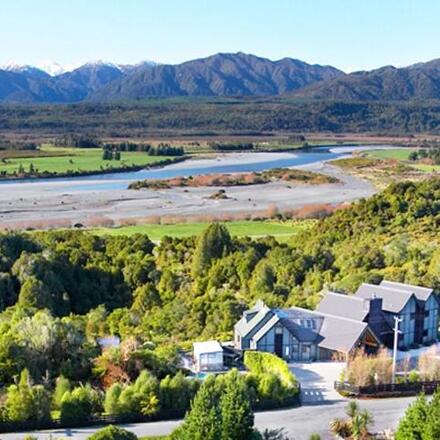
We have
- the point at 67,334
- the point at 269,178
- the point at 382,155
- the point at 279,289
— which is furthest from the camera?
the point at 382,155

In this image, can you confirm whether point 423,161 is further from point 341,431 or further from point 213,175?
point 341,431

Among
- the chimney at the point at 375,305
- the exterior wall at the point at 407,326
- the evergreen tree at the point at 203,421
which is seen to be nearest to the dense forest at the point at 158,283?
the evergreen tree at the point at 203,421

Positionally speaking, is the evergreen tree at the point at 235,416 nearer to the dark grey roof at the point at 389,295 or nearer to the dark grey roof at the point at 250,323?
the dark grey roof at the point at 250,323

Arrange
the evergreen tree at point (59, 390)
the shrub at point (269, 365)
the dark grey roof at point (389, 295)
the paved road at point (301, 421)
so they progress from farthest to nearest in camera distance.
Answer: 1. the dark grey roof at point (389, 295)
2. the shrub at point (269, 365)
3. the evergreen tree at point (59, 390)
4. the paved road at point (301, 421)

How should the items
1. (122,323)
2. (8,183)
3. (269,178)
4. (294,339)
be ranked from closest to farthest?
(294,339) → (122,323) → (8,183) → (269,178)

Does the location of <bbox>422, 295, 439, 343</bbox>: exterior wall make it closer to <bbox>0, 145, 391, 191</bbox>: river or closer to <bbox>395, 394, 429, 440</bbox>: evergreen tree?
<bbox>395, 394, 429, 440</bbox>: evergreen tree

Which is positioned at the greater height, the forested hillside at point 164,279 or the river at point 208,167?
the river at point 208,167

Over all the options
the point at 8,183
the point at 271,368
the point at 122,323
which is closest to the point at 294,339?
the point at 271,368
